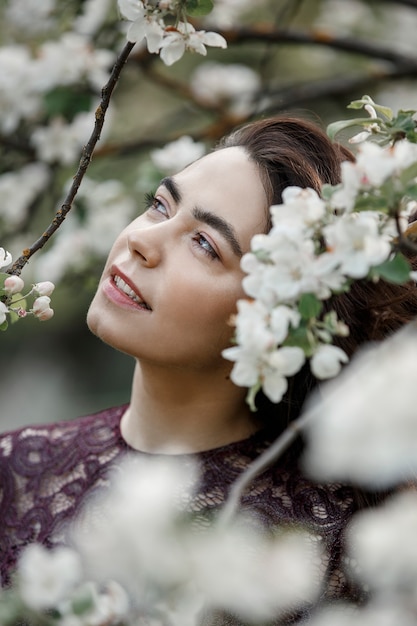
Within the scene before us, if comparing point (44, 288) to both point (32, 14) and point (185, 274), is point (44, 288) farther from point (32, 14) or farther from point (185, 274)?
point (32, 14)

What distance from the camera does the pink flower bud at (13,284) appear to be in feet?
3.87

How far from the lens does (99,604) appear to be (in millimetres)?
1012

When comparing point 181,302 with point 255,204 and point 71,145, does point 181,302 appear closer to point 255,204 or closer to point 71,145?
point 255,204

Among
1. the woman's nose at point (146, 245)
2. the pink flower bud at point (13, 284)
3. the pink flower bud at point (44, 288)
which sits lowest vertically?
the woman's nose at point (146, 245)

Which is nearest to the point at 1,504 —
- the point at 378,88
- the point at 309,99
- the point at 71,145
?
the point at 71,145

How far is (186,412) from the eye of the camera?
1.70 metres

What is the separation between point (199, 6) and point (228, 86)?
1648 millimetres

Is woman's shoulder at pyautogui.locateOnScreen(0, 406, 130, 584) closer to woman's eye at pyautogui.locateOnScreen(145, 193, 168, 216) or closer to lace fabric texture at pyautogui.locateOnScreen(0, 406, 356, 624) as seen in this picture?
lace fabric texture at pyautogui.locateOnScreen(0, 406, 356, 624)

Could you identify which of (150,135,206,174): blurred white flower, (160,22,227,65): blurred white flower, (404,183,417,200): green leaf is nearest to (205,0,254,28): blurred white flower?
(150,135,206,174): blurred white flower

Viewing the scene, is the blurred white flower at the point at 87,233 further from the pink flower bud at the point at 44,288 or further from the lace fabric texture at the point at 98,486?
the pink flower bud at the point at 44,288

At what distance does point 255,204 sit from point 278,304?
1.92ft

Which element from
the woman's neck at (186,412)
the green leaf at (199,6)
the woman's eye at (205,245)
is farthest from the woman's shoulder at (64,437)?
the green leaf at (199,6)

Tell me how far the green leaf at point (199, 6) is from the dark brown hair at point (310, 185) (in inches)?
15.7

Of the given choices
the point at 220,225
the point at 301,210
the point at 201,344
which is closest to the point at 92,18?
the point at 220,225
